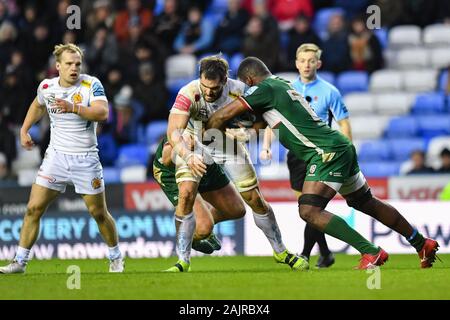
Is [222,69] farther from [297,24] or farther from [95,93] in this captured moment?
[297,24]

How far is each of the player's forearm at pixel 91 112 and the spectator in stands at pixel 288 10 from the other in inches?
405

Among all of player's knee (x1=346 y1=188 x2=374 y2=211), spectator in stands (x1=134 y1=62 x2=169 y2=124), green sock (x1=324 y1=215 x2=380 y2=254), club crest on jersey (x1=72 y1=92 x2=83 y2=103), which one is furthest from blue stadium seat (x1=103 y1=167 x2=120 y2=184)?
green sock (x1=324 y1=215 x2=380 y2=254)

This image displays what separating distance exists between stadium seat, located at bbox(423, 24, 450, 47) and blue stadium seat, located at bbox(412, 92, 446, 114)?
4.36 feet

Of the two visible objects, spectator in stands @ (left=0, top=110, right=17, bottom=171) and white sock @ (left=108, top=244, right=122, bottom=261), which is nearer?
white sock @ (left=108, top=244, right=122, bottom=261)

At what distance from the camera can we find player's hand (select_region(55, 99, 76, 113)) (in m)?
10.9

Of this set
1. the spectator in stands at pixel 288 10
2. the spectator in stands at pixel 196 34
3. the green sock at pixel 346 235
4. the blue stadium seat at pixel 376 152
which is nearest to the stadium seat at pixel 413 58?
the spectator in stands at pixel 288 10

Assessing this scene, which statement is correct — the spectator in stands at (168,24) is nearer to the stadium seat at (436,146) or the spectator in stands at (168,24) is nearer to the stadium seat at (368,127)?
the stadium seat at (368,127)

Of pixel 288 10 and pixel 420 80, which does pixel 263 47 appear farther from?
pixel 420 80

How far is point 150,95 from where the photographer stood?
2042 cm

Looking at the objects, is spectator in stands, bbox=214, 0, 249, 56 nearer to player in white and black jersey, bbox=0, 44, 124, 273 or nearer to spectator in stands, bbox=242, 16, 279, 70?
spectator in stands, bbox=242, 16, 279, 70

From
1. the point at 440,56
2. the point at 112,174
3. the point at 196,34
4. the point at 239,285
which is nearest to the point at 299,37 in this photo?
the point at 196,34

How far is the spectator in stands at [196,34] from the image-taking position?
21.3 meters

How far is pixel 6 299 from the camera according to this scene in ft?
29.1

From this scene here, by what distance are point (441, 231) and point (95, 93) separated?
236 inches
